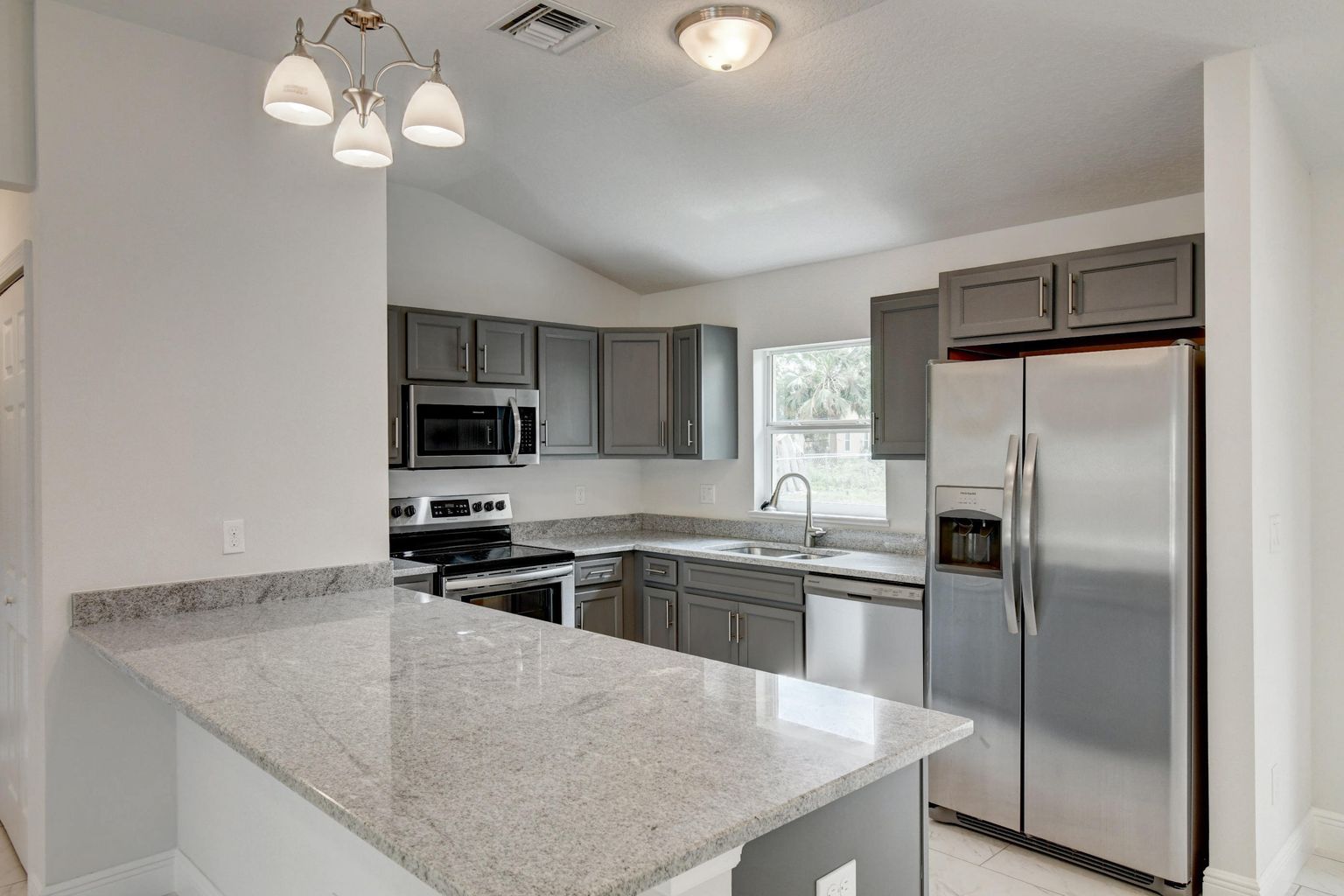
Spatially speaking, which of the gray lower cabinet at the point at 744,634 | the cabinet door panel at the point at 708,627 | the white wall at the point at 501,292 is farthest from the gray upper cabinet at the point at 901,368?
the white wall at the point at 501,292

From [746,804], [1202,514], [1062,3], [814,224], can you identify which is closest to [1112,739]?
[1202,514]

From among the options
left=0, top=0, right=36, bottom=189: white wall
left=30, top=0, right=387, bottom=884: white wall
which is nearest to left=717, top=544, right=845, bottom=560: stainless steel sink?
left=30, top=0, right=387, bottom=884: white wall

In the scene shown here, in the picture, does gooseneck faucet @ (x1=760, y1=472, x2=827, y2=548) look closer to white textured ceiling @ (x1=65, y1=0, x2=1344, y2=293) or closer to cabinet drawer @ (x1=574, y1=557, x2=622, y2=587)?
cabinet drawer @ (x1=574, y1=557, x2=622, y2=587)

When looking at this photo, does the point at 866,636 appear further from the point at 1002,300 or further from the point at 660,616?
the point at 1002,300

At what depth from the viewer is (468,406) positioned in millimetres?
4180

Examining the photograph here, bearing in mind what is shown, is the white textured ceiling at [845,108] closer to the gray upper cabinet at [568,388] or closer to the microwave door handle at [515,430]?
the gray upper cabinet at [568,388]

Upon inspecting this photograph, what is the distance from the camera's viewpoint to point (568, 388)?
15.3ft

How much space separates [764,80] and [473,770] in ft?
8.33

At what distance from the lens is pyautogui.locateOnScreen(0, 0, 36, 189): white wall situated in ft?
7.92

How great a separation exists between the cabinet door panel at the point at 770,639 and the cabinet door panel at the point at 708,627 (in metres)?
0.06

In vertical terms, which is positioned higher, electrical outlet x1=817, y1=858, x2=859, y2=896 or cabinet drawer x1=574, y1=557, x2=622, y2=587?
cabinet drawer x1=574, y1=557, x2=622, y2=587

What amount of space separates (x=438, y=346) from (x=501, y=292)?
2.71 ft

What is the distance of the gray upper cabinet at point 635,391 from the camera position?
4.77 m

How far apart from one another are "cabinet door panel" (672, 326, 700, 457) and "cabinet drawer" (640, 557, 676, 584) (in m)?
0.62
